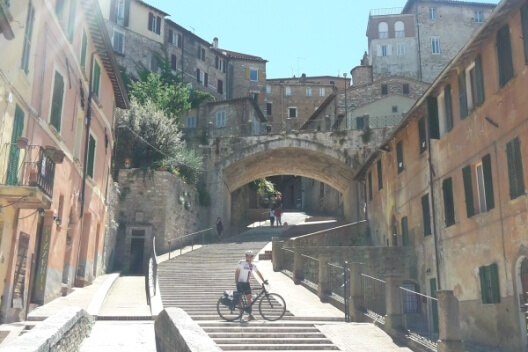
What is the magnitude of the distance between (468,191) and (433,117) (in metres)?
3.44

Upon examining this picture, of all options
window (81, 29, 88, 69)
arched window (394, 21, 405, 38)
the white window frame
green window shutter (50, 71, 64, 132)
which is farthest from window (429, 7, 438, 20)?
green window shutter (50, 71, 64, 132)

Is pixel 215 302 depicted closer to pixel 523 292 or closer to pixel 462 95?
pixel 523 292

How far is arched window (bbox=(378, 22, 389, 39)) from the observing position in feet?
186

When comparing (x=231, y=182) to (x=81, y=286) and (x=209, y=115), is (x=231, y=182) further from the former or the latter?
(x=81, y=286)

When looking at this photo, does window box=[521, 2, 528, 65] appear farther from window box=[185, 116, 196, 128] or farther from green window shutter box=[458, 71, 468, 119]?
window box=[185, 116, 196, 128]

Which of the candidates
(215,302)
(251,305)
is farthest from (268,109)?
(251,305)

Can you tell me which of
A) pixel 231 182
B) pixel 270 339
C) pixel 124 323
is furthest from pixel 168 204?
pixel 270 339

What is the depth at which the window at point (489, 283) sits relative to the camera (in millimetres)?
13945

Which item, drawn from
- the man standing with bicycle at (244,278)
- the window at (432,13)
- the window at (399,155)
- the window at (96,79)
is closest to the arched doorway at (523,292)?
the man standing with bicycle at (244,278)

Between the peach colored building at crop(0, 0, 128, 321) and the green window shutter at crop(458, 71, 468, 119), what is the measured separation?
11.2 m

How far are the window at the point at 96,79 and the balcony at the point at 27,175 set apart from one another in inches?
292

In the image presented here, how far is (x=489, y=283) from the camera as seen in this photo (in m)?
14.4

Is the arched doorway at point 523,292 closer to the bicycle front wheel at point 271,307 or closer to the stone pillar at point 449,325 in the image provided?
the stone pillar at point 449,325

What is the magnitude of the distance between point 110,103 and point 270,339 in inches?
628
